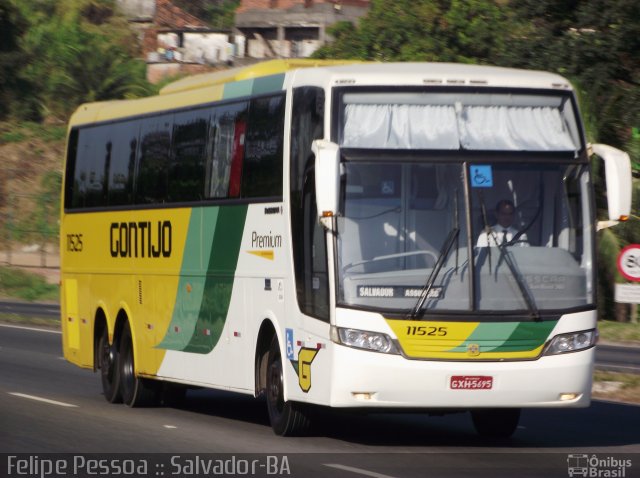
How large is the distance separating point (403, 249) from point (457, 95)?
62.7 inches

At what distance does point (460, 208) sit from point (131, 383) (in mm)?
6733

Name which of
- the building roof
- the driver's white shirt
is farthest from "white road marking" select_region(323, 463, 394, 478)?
the building roof

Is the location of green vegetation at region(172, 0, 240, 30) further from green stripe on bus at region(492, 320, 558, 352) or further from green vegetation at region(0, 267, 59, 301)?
green stripe on bus at region(492, 320, 558, 352)

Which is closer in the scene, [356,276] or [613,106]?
[356,276]

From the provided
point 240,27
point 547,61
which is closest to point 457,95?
point 547,61

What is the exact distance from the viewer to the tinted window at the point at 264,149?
14.5 meters

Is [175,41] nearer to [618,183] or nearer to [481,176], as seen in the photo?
[481,176]

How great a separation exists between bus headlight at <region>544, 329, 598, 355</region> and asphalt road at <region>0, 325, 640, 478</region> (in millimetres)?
896

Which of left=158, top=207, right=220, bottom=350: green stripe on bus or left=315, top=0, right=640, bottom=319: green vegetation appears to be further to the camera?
left=315, top=0, right=640, bottom=319: green vegetation

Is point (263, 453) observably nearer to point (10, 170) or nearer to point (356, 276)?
point (356, 276)

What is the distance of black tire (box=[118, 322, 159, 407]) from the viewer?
18.3 m

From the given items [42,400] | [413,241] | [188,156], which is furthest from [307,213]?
[42,400]

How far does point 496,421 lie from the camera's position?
1484cm

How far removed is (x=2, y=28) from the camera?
6981 centimetres
